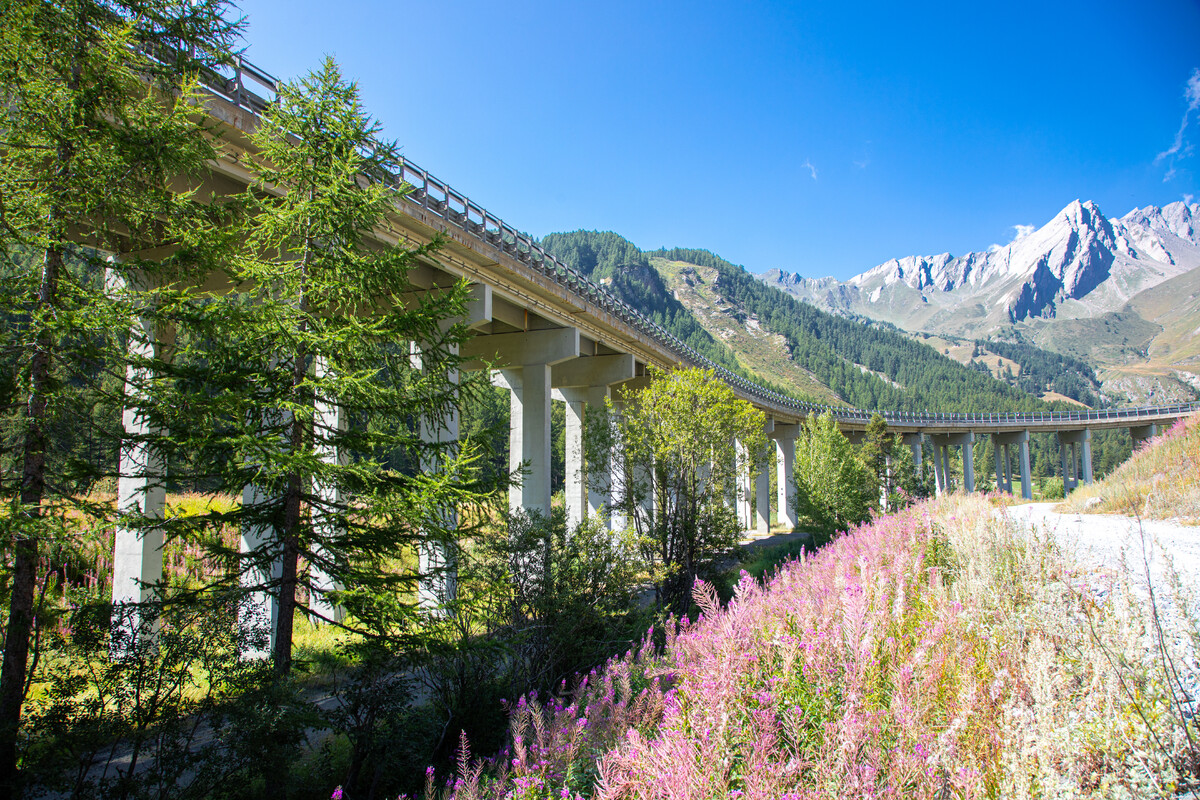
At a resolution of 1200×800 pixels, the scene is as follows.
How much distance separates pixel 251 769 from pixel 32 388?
4663 millimetres

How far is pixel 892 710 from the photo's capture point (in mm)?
3396

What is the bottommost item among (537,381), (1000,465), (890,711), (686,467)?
(1000,465)

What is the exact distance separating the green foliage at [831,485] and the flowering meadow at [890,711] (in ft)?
90.5

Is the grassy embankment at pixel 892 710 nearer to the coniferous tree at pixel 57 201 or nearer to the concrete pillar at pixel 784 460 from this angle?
the coniferous tree at pixel 57 201

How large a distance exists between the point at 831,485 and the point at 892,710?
3090 centimetres

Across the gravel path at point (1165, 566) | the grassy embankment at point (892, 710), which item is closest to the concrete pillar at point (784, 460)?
the gravel path at point (1165, 566)

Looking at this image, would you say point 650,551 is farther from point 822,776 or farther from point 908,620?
point 822,776

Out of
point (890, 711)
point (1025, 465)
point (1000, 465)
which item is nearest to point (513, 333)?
point (890, 711)

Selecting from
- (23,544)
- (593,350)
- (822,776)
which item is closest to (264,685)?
(23,544)

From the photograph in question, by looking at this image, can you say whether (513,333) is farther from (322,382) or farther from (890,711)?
(890,711)

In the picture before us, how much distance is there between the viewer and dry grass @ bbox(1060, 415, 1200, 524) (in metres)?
13.9

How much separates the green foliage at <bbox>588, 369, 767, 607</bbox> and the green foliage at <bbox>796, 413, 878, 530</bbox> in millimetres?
14381

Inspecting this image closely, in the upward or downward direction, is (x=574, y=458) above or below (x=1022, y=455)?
below

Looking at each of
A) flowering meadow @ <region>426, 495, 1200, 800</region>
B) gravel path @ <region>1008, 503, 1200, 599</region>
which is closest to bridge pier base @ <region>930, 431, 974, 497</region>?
gravel path @ <region>1008, 503, 1200, 599</region>
